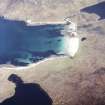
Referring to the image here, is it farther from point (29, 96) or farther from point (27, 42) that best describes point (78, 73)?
point (27, 42)

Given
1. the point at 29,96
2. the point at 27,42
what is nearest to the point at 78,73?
the point at 29,96

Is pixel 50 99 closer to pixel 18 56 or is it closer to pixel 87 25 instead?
pixel 18 56

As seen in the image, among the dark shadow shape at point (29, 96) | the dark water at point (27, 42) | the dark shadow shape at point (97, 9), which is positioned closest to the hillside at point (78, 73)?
the dark shadow shape at point (97, 9)

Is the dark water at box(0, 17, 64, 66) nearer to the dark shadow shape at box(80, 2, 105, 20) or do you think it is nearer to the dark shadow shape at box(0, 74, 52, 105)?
the dark shadow shape at box(80, 2, 105, 20)

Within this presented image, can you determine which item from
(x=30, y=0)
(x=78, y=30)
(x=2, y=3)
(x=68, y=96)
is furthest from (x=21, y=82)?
(x=2, y=3)

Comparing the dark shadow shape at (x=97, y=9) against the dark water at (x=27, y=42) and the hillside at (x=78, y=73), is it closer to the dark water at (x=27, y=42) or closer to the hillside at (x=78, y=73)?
the hillside at (x=78, y=73)

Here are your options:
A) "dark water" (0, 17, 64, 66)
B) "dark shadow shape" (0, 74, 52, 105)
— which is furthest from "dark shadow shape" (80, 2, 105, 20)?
"dark shadow shape" (0, 74, 52, 105)
